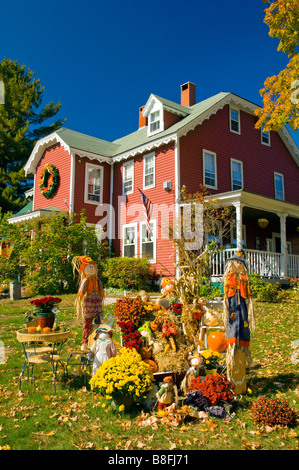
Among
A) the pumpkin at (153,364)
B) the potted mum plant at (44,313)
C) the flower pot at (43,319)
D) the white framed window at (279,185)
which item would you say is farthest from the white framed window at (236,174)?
the pumpkin at (153,364)

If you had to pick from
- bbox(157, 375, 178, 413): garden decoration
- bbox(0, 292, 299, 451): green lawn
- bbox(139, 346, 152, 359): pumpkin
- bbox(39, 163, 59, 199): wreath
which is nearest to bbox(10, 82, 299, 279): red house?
bbox(39, 163, 59, 199): wreath

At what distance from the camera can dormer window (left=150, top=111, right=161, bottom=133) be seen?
18031mm

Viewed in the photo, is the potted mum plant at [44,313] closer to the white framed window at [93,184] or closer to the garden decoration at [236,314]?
the garden decoration at [236,314]

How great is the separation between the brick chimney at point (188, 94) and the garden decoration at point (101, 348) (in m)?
17.8

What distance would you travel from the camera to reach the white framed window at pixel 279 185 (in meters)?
20.3

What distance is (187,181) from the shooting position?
16172 millimetres

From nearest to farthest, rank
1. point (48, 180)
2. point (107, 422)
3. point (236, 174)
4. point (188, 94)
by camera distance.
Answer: point (107, 422) < point (236, 174) < point (48, 180) < point (188, 94)

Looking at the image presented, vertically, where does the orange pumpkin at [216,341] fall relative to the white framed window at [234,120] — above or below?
below

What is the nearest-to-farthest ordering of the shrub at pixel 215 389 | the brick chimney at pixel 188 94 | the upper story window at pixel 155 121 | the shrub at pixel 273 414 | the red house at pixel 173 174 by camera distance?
the shrub at pixel 273 414 < the shrub at pixel 215 389 < the red house at pixel 173 174 < the upper story window at pixel 155 121 < the brick chimney at pixel 188 94

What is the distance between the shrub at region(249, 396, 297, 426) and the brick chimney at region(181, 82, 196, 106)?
18.7 meters

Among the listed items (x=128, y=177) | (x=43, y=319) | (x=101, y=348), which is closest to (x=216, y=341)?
(x=101, y=348)

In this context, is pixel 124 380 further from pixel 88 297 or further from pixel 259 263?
pixel 259 263

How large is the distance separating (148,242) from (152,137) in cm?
497

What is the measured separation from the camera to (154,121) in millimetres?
18141
